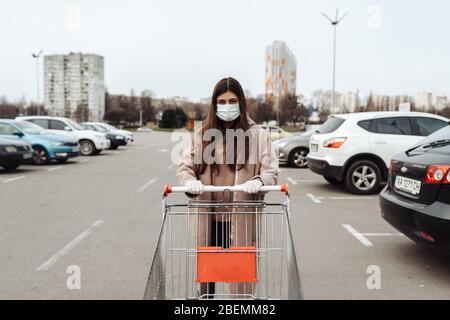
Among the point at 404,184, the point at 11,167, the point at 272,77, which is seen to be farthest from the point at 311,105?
the point at 404,184

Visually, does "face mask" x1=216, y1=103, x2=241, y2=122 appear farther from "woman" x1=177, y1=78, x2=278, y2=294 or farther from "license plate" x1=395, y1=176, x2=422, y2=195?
"license plate" x1=395, y1=176, x2=422, y2=195

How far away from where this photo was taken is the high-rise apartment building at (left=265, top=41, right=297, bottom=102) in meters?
53.6

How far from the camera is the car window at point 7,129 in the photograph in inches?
563

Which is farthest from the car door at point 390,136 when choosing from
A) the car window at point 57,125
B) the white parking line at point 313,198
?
the car window at point 57,125

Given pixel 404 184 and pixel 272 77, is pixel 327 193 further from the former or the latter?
pixel 272 77

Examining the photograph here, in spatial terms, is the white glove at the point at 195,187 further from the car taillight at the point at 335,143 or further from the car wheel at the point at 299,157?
the car wheel at the point at 299,157

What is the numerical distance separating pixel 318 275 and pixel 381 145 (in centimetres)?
559

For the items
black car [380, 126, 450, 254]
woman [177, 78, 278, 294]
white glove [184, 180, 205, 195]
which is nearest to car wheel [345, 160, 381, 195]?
black car [380, 126, 450, 254]

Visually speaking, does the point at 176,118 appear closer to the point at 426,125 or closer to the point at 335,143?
the point at 335,143

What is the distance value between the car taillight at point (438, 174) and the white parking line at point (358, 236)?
5.13 ft

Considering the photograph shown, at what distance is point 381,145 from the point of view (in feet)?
30.5

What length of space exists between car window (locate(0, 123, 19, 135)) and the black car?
1267 cm

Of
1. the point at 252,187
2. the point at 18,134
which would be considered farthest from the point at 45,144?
the point at 252,187

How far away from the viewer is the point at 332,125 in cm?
995
